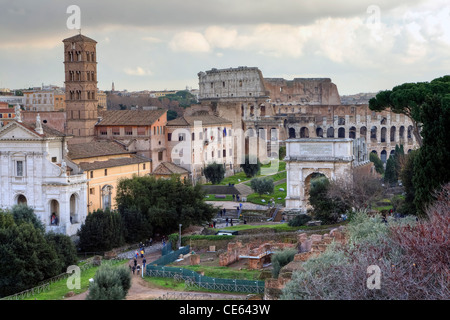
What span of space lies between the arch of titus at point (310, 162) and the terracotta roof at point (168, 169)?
8471 mm

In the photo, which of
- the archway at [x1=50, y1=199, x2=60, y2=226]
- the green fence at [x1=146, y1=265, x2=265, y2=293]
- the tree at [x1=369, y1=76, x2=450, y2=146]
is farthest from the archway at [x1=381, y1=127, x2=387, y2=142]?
the green fence at [x1=146, y1=265, x2=265, y2=293]

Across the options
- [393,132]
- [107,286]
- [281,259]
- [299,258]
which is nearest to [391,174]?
[281,259]

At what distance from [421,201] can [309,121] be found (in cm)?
5750

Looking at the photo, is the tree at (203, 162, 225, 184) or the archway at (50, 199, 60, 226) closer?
the archway at (50, 199, 60, 226)

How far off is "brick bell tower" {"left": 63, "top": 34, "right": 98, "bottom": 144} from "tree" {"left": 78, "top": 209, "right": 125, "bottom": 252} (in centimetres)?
1462

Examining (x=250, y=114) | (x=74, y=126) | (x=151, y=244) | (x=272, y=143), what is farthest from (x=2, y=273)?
(x=250, y=114)

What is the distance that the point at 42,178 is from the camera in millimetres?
36531

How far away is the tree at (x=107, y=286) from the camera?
64.5ft

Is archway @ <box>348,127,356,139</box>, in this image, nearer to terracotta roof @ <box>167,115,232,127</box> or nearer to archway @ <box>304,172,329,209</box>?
terracotta roof @ <box>167,115,232,127</box>

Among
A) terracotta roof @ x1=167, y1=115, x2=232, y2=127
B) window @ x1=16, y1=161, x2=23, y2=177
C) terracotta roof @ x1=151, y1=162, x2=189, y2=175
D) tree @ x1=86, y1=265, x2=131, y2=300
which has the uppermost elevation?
terracotta roof @ x1=167, y1=115, x2=232, y2=127

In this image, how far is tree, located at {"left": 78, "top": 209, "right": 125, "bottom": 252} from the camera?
33.4 meters

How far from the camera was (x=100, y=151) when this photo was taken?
137 feet
